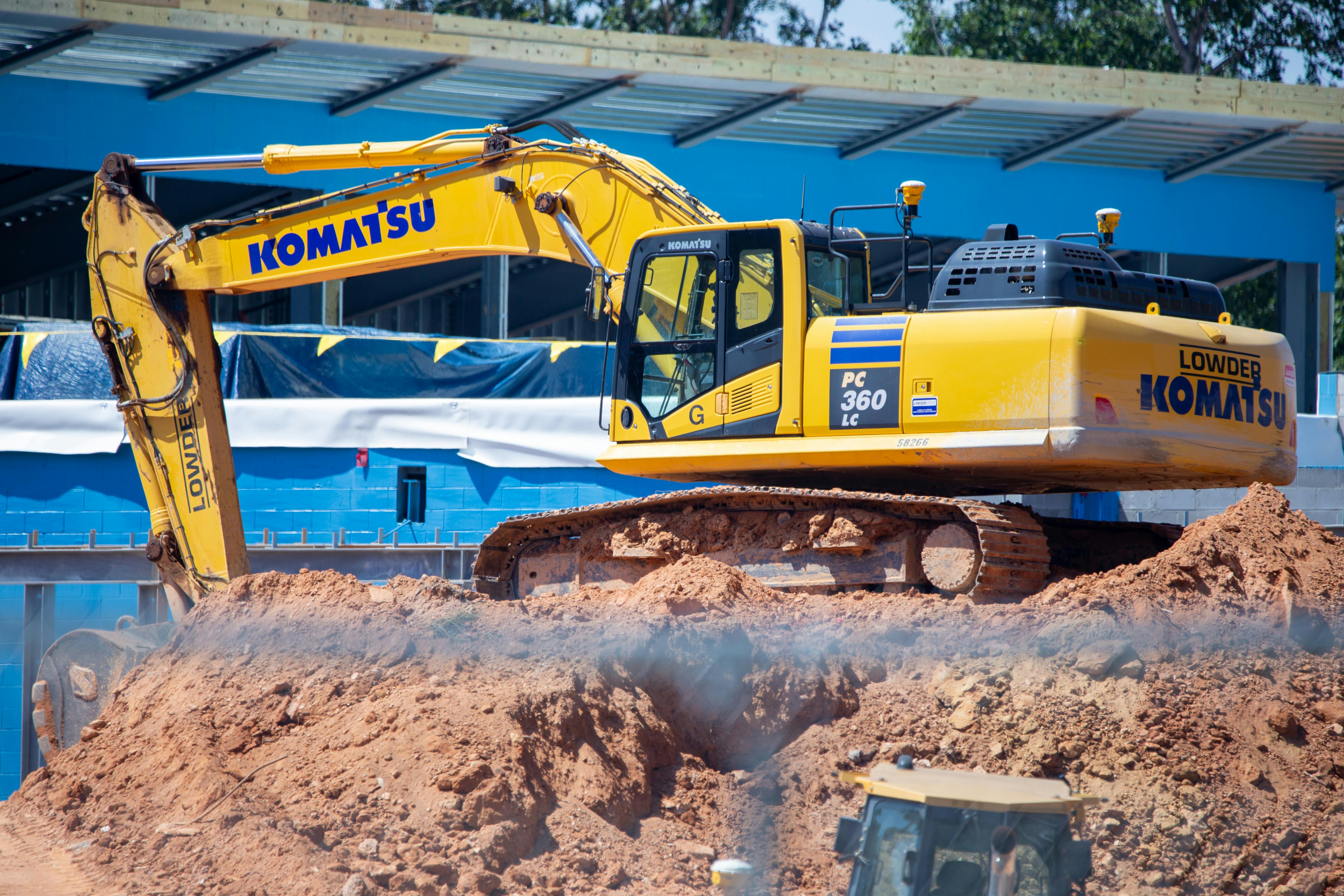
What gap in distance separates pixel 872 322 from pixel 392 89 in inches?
431

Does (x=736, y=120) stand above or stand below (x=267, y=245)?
above

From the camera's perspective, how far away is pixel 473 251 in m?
8.25

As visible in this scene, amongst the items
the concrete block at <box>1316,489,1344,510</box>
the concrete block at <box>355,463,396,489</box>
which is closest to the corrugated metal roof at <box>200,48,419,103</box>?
the concrete block at <box>355,463,396,489</box>

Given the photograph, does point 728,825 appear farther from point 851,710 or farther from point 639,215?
point 639,215

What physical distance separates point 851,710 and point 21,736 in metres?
7.26

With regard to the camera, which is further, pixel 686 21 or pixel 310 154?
pixel 686 21

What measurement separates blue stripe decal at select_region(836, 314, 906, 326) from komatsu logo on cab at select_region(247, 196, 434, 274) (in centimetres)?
289

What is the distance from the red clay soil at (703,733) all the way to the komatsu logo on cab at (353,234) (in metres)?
2.70

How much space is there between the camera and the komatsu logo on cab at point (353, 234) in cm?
835

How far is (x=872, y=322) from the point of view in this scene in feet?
23.4

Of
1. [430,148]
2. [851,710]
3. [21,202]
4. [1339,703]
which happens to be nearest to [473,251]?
[430,148]

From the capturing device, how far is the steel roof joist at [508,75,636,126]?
1627 cm

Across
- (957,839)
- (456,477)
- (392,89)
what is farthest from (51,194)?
(957,839)

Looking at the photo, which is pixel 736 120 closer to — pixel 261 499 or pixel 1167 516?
pixel 1167 516
